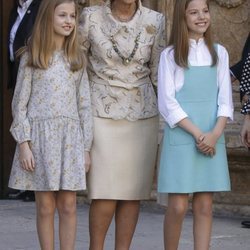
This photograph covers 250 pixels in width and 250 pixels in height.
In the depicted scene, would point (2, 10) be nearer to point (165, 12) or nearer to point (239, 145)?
point (165, 12)

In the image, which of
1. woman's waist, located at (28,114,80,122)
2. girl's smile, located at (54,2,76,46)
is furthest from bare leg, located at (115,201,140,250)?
girl's smile, located at (54,2,76,46)

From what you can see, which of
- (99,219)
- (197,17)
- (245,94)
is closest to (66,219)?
(99,219)

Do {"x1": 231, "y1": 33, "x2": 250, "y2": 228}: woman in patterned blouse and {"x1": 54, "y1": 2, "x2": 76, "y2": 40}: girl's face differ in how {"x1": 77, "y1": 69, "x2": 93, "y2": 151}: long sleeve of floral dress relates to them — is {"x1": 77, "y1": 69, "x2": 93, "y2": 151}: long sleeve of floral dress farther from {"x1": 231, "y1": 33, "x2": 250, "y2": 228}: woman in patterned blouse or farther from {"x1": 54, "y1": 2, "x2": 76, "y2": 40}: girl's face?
{"x1": 231, "y1": 33, "x2": 250, "y2": 228}: woman in patterned blouse

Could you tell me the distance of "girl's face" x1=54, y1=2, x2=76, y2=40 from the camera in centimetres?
630

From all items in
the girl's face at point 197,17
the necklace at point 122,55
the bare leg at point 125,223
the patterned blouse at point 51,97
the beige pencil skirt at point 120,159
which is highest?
the girl's face at point 197,17

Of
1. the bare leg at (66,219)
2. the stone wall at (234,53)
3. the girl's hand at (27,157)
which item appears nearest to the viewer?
the girl's hand at (27,157)

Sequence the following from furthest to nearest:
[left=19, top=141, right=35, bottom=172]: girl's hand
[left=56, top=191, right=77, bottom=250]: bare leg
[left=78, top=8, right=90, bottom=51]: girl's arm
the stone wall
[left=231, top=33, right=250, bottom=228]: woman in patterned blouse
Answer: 1. the stone wall
2. [left=231, top=33, right=250, bottom=228]: woman in patterned blouse
3. [left=78, top=8, right=90, bottom=51]: girl's arm
4. [left=56, top=191, right=77, bottom=250]: bare leg
5. [left=19, top=141, right=35, bottom=172]: girl's hand

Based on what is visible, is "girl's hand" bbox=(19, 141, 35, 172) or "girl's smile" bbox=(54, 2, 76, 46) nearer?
"girl's hand" bbox=(19, 141, 35, 172)

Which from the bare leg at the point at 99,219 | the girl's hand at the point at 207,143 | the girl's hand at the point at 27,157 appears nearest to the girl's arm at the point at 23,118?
the girl's hand at the point at 27,157

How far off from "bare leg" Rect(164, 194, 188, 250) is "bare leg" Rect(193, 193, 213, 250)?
83mm

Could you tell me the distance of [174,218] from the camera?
20.9ft

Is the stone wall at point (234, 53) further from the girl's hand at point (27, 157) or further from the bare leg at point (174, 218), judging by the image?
the girl's hand at point (27, 157)

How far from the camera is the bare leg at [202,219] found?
6.43 metres

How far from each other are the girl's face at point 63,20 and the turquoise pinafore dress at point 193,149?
70 centimetres
